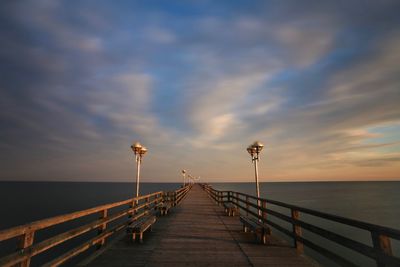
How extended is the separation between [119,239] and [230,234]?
360 centimetres

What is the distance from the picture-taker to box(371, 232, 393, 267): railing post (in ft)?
11.2

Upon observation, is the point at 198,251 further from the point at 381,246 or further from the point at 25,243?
the point at 381,246

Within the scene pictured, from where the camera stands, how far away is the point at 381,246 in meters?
3.51

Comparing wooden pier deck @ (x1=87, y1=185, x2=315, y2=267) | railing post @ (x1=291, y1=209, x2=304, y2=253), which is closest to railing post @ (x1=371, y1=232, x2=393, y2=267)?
wooden pier deck @ (x1=87, y1=185, x2=315, y2=267)

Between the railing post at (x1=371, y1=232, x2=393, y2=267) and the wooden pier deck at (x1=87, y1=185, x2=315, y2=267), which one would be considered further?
the wooden pier deck at (x1=87, y1=185, x2=315, y2=267)

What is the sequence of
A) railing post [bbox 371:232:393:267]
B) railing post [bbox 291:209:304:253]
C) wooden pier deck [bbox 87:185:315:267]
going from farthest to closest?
railing post [bbox 291:209:304:253]
wooden pier deck [bbox 87:185:315:267]
railing post [bbox 371:232:393:267]

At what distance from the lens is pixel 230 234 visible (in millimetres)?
8281

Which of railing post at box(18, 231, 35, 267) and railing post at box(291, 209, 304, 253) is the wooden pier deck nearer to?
railing post at box(291, 209, 304, 253)

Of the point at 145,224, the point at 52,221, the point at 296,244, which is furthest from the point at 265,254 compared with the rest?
the point at 52,221

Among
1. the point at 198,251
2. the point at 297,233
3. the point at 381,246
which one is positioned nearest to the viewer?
the point at 381,246

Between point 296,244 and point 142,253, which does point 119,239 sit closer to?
point 142,253

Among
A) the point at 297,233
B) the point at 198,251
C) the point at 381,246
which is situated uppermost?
the point at 381,246

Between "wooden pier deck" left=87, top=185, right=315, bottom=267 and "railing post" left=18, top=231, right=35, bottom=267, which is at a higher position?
"railing post" left=18, top=231, right=35, bottom=267

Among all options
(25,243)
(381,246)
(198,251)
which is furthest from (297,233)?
(25,243)
